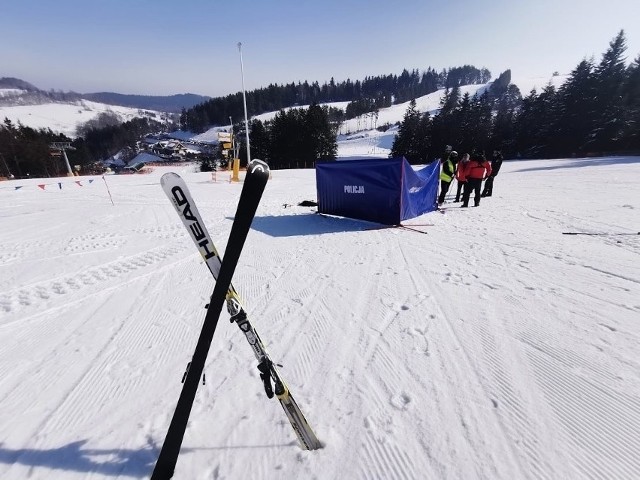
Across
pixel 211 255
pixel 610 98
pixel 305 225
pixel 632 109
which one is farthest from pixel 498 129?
pixel 211 255

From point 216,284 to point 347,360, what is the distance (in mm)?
2002

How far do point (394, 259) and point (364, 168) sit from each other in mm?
3429

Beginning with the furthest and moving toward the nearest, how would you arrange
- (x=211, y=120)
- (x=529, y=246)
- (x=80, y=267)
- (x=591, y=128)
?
(x=211, y=120) < (x=591, y=128) < (x=529, y=246) < (x=80, y=267)

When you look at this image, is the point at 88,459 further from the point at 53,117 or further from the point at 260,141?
the point at 53,117

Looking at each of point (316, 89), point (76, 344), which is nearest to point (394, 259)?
point (76, 344)

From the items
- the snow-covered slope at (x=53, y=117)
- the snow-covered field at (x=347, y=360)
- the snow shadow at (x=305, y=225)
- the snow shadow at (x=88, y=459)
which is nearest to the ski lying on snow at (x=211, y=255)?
the snow-covered field at (x=347, y=360)

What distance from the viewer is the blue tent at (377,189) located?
8039mm

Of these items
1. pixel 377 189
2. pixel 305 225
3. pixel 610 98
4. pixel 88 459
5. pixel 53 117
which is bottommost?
pixel 305 225

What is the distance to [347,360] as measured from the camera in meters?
3.09

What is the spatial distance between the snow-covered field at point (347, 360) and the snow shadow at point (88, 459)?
10 millimetres

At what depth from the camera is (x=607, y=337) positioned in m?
3.23

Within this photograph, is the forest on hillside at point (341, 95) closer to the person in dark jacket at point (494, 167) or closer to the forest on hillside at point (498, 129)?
the forest on hillside at point (498, 129)

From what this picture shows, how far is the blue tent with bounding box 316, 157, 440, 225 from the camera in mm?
8039

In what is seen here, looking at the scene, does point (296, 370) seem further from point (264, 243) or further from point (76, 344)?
point (264, 243)
